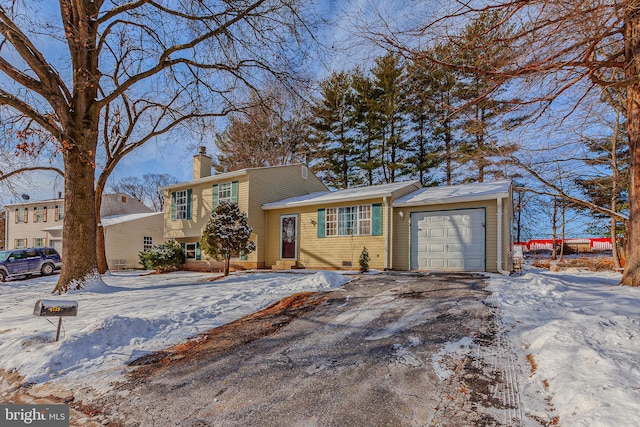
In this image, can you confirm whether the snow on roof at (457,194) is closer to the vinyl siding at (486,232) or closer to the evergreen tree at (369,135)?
the vinyl siding at (486,232)

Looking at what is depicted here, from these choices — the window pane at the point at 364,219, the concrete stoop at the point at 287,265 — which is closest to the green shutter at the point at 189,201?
the concrete stoop at the point at 287,265

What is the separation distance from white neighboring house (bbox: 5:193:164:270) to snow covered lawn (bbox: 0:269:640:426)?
44.0 feet

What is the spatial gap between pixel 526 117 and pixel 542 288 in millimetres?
3028

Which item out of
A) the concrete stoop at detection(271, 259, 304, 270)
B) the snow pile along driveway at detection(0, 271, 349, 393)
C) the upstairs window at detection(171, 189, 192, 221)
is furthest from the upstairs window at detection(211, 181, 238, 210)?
the snow pile along driveway at detection(0, 271, 349, 393)

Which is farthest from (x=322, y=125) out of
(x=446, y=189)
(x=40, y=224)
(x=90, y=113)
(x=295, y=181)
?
(x=40, y=224)

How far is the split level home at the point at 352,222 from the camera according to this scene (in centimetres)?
A: 1018

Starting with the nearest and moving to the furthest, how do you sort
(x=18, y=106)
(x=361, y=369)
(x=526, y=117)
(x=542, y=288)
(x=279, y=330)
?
(x=361, y=369)
(x=279, y=330)
(x=526, y=117)
(x=542, y=288)
(x=18, y=106)

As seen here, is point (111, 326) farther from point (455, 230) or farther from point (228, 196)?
point (228, 196)

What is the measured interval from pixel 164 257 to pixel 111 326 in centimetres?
1037

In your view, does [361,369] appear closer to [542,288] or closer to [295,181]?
[542,288]

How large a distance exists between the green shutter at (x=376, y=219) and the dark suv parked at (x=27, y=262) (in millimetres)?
14901

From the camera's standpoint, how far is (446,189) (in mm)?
12023

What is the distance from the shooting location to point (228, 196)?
48.1ft

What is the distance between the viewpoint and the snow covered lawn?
2712mm
